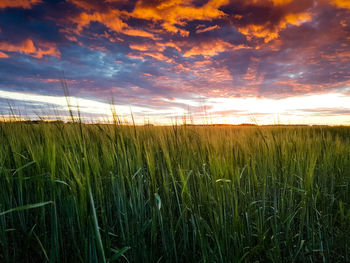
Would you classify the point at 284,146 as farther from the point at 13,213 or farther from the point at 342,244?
the point at 13,213

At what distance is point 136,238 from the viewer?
114cm

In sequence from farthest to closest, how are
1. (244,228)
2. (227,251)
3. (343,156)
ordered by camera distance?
(343,156) < (244,228) < (227,251)

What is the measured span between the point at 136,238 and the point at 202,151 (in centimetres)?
86

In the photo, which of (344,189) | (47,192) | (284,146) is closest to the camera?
(47,192)

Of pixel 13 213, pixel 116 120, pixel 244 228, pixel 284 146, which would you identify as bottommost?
pixel 244 228

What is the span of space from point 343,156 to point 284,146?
1709 millimetres

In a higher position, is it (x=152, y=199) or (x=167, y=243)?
(x=152, y=199)

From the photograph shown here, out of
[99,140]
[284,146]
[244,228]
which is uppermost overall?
[99,140]

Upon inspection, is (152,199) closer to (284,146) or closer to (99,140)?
(99,140)

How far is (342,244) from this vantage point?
1.53 meters

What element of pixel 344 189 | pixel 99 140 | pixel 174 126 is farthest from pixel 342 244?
pixel 99 140

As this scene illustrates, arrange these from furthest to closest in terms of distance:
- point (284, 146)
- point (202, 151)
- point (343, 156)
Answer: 1. point (343, 156)
2. point (284, 146)
3. point (202, 151)

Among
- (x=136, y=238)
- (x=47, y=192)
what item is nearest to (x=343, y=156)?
(x=136, y=238)

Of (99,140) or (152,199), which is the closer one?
(152,199)
